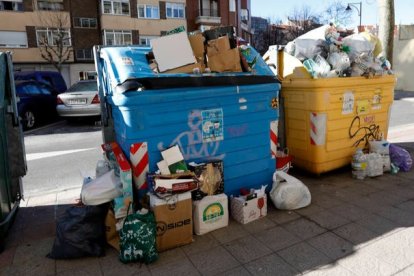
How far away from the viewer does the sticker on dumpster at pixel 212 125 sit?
3.25 m

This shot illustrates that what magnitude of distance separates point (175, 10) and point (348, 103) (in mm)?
28789

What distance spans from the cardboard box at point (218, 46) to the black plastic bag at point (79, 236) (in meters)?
1.96

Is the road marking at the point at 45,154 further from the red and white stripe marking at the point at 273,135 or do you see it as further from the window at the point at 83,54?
the window at the point at 83,54

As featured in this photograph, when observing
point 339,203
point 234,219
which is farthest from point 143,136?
point 339,203

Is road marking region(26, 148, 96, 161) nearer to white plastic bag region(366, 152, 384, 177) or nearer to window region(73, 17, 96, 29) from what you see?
white plastic bag region(366, 152, 384, 177)

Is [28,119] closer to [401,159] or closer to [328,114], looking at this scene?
[328,114]

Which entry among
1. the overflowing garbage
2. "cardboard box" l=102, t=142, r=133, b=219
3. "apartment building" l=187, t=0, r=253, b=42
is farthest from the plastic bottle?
"apartment building" l=187, t=0, r=253, b=42

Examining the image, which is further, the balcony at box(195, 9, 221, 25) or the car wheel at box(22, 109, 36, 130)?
the balcony at box(195, 9, 221, 25)

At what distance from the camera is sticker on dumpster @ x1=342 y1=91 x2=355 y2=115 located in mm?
4415

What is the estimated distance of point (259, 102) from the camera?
3.55 meters

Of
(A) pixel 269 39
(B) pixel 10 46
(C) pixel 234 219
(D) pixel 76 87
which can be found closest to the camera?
(C) pixel 234 219

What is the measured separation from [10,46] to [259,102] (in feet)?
90.5

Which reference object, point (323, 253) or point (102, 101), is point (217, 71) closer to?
point (102, 101)

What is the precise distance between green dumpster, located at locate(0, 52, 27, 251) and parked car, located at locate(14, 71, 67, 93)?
8763mm
